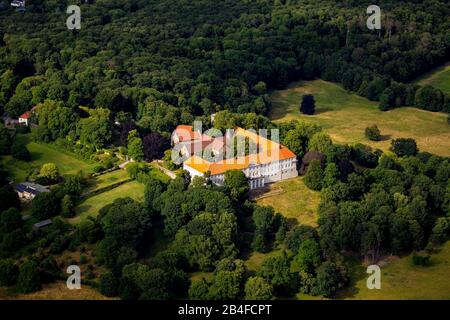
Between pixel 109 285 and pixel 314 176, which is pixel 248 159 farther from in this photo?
pixel 109 285

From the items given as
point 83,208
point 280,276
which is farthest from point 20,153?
point 280,276

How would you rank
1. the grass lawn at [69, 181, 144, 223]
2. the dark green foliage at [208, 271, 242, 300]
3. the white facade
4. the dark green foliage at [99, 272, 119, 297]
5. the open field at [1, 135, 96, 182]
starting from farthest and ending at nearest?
the open field at [1, 135, 96, 182], the white facade, the grass lawn at [69, 181, 144, 223], the dark green foliage at [99, 272, 119, 297], the dark green foliage at [208, 271, 242, 300]

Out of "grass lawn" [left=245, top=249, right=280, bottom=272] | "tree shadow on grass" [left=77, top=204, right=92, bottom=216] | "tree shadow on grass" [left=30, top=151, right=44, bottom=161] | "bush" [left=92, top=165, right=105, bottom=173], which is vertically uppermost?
"tree shadow on grass" [left=30, top=151, right=44, bottom=161]

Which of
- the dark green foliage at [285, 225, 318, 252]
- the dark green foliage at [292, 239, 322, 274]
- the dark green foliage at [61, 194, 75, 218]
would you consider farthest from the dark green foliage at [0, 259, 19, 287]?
the dark green foliage at [285, 225, 318, 252]

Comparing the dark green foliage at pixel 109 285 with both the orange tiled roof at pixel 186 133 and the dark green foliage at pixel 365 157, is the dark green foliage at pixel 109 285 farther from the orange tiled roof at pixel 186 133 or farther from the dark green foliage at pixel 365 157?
the dark green foliage at pixel 365 157

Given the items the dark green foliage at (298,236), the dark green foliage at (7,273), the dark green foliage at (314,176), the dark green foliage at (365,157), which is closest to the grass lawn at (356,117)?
the dark green foliage at (365,157)

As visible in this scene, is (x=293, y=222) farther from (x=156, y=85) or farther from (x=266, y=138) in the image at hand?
(x=156, y=85)

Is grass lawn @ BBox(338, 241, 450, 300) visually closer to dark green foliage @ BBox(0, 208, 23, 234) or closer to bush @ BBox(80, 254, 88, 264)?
bush @ BBox(80, 254, 88, 264)
